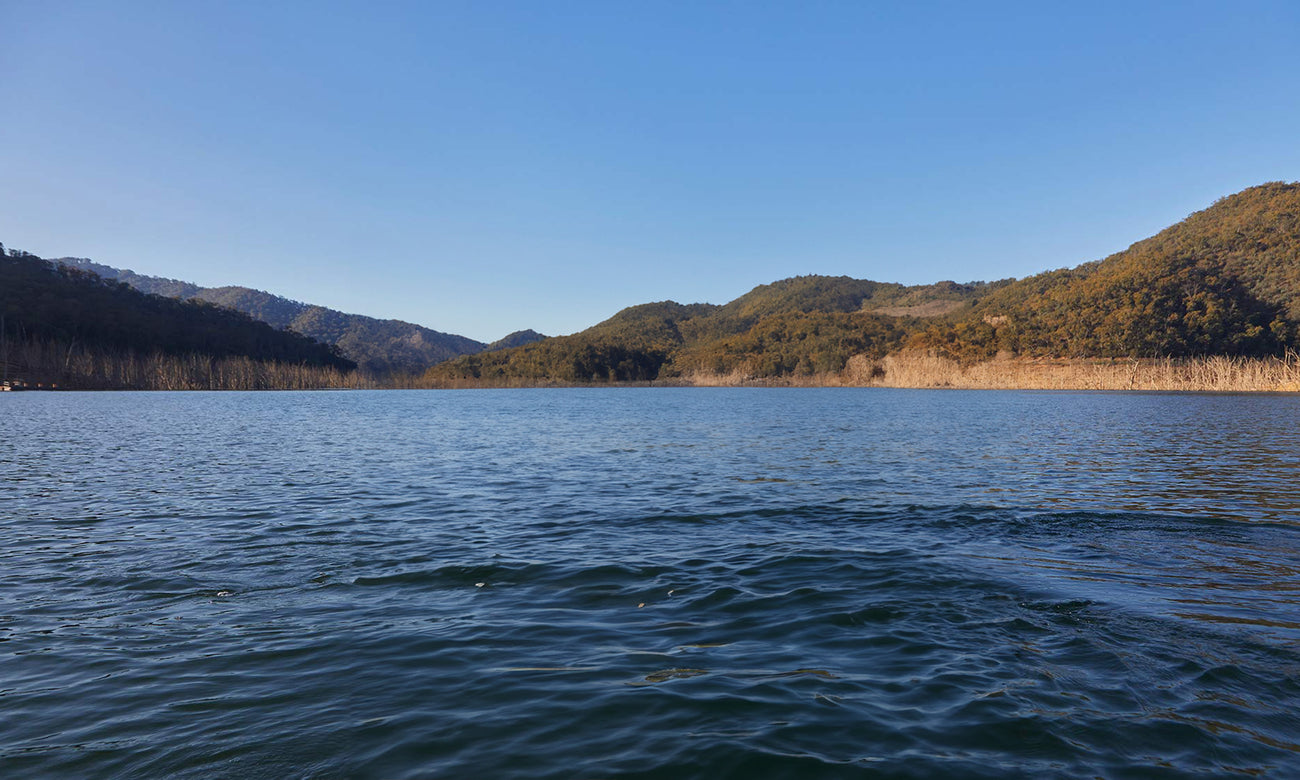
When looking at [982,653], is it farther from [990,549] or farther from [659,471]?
[659,471]

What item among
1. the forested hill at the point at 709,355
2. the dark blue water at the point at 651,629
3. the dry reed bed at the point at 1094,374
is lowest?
the dark blue water at the point at 651,629

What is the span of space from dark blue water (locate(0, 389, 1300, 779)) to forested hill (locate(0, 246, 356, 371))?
343ft

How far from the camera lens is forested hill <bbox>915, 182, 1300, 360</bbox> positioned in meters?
87.2

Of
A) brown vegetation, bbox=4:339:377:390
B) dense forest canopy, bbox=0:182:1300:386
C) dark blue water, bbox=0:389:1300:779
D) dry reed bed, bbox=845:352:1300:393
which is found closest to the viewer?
dark blue water, bbox=0:389:1300:779

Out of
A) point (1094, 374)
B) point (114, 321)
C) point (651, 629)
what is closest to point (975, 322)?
point (1094, 374)

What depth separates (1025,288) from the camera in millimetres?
140750

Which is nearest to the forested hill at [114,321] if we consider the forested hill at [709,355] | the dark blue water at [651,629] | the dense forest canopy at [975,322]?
the dense forest canopy at [975,322]

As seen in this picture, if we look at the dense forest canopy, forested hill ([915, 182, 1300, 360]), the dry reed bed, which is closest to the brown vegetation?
the dense forest canopy

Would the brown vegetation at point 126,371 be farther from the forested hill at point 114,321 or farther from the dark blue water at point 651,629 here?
the dark blue water at point 651,629

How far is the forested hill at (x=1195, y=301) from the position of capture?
87.2 m

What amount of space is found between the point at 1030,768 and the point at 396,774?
373 centimetres

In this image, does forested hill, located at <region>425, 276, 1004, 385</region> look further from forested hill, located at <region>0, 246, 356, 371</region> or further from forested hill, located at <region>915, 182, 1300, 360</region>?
forested hill, located at <region>915, 182, 1300, 360</region>

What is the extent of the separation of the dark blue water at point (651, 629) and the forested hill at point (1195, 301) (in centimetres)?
9354

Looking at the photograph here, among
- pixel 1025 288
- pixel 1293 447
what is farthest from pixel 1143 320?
pixel 1293 447
